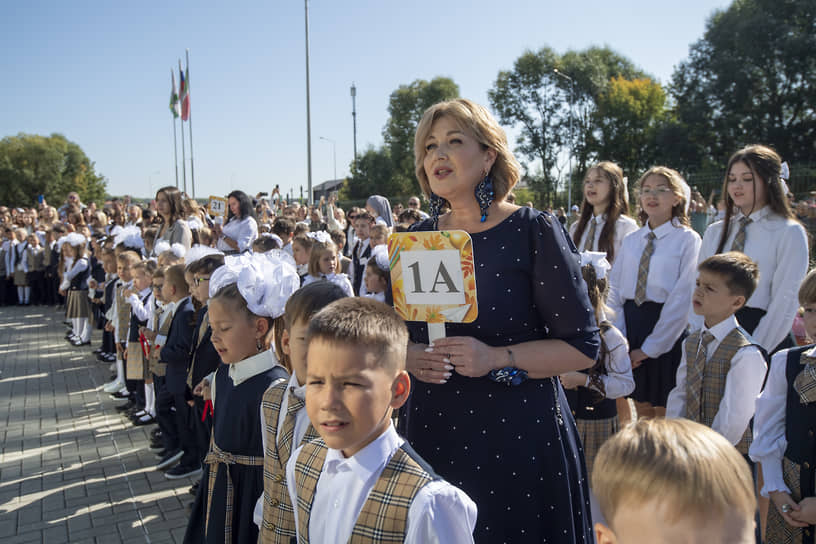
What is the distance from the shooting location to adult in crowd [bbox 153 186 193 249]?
23.9ft

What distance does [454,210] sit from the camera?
7.10 ft

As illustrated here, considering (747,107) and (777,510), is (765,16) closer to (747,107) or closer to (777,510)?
(747,107)

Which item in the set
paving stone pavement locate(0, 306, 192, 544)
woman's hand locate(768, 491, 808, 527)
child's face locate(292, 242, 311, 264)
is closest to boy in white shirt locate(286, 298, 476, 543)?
woman's hand locate(768, 491, 808, 527)

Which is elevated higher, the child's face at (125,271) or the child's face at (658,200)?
the child's face at (658,200)

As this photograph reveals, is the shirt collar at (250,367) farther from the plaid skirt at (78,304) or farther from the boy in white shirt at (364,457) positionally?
the plaid skirt at (78,304)

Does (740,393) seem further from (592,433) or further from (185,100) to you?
(185,100)

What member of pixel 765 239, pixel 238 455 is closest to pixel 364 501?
pixel 238 455

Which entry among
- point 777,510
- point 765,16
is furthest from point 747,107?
point 777,510

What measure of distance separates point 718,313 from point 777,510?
1016mm

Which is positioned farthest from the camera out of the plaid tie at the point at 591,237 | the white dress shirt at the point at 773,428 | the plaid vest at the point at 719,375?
the plaid tie at the point at 591,237

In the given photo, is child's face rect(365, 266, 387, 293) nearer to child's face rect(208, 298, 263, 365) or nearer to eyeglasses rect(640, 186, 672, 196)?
eyeglasses rect(640, 186, 672, 196)

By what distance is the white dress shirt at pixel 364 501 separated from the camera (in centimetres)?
151

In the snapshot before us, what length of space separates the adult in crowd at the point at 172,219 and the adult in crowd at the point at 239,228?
749 mm

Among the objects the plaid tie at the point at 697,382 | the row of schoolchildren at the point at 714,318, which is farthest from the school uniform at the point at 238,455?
the plaid tie at the point at 697,382
